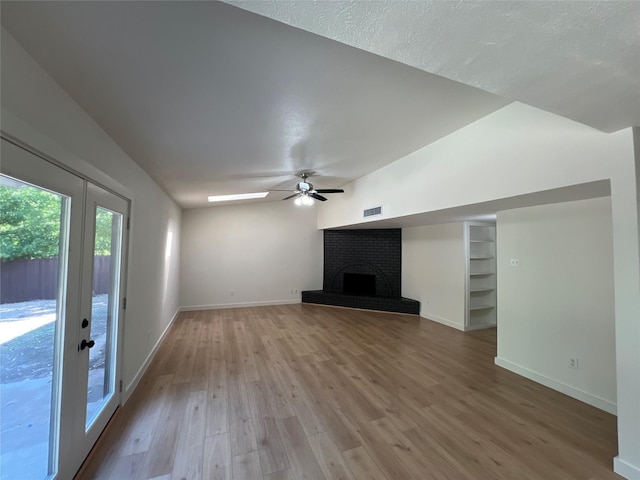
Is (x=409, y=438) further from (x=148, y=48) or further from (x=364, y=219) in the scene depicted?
(x=364, y=219)

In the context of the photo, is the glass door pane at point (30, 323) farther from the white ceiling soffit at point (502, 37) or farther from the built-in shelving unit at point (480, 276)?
the built-in shelving unit at point (480, 276)

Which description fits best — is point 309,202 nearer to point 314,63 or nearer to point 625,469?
point 314,63

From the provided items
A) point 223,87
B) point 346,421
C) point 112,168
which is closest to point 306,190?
point 112,168

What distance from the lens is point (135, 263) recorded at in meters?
2.70

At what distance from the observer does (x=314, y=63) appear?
142 cm

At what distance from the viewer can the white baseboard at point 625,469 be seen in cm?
169

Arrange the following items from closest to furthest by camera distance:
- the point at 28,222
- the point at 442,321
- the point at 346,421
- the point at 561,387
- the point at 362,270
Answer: the point at 28,222 → the point at 346,421 → the point at 561,387 → the point at 442,321 → the point at 362,270

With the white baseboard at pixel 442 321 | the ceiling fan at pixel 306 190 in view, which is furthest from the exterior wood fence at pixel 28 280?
the white baseboard at pixel 442 321

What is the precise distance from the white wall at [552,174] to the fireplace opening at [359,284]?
12.1 ft

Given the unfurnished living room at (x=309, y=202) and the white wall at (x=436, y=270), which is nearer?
the unfurnished living room at (x=309, y=202)

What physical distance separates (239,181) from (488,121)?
10.2 ft

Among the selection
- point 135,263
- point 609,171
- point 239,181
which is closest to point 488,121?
point 609,171

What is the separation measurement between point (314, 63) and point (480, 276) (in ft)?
17.1

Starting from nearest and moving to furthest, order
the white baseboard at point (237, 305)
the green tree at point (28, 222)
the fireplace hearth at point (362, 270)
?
the green tree at point (28, 222) → the white baseboard at point (237, 305) → the fireplace hearth at point (362, 270)
